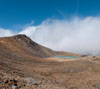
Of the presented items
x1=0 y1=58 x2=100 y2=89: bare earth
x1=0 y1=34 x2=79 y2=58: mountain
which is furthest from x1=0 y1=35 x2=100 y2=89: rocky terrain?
x1=0 y1=34 x2=79 y2=58: mountain

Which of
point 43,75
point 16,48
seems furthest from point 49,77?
point 16,48

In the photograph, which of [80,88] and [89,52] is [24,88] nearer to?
[80,88]

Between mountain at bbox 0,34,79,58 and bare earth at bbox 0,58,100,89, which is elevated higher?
mountain at bbox 0,34,79,58

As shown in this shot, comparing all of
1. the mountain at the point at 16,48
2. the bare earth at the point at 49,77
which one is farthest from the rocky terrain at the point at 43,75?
the mountain at the point at 16,48

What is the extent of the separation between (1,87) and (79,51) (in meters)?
118

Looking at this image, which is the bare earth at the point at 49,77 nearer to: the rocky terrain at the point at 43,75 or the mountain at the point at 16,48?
the rocky terrain at the point at 43,75

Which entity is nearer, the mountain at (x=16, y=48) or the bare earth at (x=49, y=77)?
the bare earth at (x=49, y=77)

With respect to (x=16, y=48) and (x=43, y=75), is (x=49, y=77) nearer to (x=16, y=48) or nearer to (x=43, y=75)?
(x=43, y=75)

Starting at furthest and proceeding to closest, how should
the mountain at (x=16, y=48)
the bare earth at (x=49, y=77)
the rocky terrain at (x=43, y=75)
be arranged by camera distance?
the mountain at (x=16, y=48)
the bare earth at (x=49, y=77)
the rocky terrain at (x=43, y=75)

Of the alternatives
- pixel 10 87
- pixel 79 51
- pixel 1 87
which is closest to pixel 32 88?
pixel 10 87

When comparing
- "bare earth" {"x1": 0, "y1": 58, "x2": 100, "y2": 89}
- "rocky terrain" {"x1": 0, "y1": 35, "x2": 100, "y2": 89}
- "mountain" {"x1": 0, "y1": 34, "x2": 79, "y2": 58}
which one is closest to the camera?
"rocky terrain" {"x1": 0, "y1": 35, "x2": 100, "y2": 89}

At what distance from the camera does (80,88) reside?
10.8m

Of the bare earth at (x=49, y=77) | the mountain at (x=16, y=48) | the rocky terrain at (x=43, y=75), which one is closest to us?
the rocky terrain at (x=43, y=75)

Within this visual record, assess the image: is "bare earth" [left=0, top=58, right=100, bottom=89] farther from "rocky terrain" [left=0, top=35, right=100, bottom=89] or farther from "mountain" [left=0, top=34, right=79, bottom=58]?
"mountain" [left=0, top=34, right=79, bottom=58]
